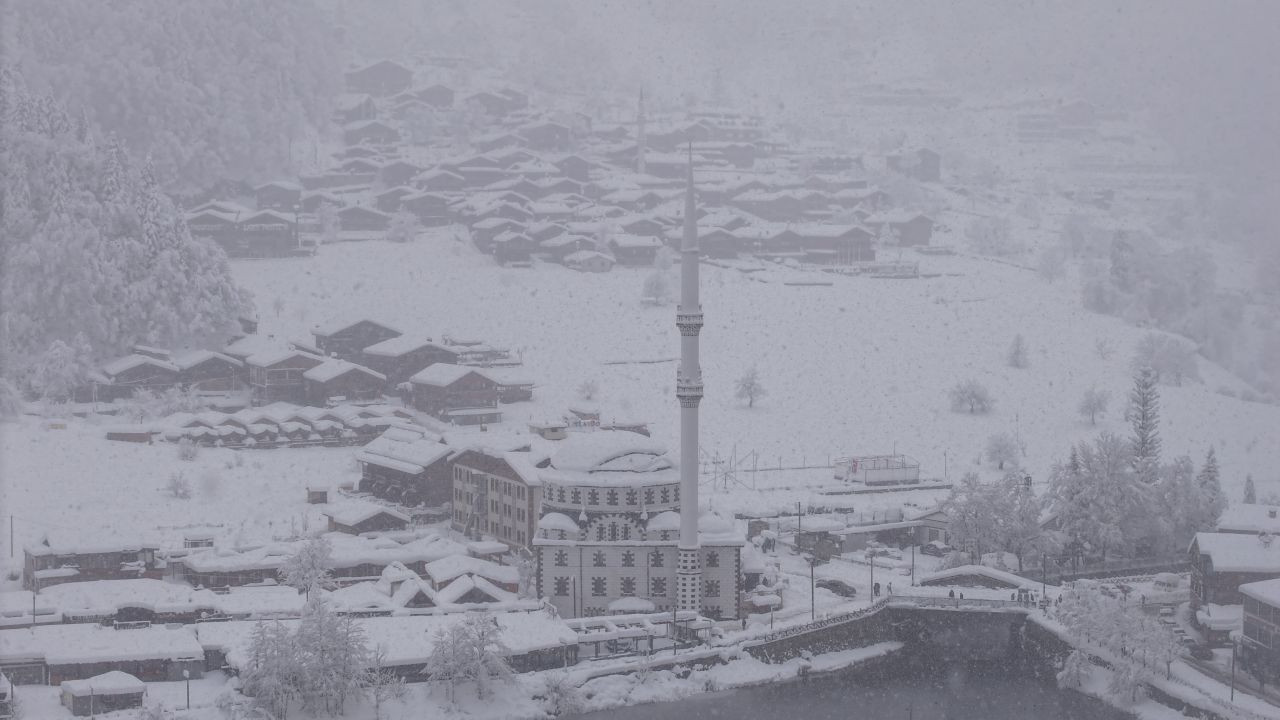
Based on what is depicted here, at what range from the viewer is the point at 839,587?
1719 inches

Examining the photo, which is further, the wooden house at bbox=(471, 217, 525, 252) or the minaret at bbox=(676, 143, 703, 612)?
the wooden house at bbox=(471, 217, 525, 252)

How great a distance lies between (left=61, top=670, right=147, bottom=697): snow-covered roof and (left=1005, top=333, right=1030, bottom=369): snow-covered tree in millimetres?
35954

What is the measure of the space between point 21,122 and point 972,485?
3378cm

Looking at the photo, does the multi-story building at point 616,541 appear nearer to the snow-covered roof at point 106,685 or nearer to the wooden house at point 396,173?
the snow-covered roof at point 106,685

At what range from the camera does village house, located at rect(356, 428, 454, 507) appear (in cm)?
4722

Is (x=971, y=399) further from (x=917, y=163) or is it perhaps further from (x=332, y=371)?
(x=917, y=163)

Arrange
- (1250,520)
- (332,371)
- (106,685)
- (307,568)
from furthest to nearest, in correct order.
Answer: (332,371), (1250,520), (307,568), (106,685)

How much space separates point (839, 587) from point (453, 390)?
15901mm

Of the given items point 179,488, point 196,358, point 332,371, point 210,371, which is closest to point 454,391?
point 332,371

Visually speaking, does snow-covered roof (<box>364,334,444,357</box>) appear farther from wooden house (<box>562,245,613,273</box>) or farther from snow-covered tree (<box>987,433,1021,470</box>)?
snow-covered tree (<box>987,433,1021,470</box>)

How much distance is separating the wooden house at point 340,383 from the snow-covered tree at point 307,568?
15.9 metres

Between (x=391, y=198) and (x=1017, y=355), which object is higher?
(x=391, y=198)

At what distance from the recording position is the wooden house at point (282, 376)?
5647cm

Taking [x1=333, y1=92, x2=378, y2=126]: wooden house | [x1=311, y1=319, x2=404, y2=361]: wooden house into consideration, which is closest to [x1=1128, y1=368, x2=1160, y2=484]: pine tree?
[x1=311, y1=319, x2=404, y2=361]: wooden house
